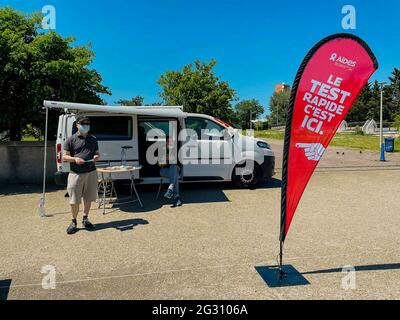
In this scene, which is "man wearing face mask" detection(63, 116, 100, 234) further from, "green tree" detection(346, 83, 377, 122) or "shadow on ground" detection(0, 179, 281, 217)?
"green tree" detection(346, 83, 377, 122)

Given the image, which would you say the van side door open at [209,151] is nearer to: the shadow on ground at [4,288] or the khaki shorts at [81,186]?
the khaki shorts at [81,186]

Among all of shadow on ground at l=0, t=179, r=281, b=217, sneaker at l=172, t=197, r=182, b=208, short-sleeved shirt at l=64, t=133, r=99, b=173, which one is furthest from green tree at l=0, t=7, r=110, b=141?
sneaker at l=172, t=197, r=182, b=208

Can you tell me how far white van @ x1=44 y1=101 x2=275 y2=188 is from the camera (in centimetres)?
771

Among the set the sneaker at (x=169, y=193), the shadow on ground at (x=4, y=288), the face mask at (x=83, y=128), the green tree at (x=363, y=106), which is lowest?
the shadow on ground at (x=4, y=288)

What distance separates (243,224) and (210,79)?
2257 cm

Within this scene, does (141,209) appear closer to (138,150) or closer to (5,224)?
(138,150)

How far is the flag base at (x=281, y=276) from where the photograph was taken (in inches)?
139

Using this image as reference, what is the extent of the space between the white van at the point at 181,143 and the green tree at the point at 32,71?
1863 millimetres

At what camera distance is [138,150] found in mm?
7957

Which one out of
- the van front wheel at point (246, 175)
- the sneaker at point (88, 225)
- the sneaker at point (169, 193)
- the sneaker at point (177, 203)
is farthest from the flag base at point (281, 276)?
the van front wheel at point (246, 175)

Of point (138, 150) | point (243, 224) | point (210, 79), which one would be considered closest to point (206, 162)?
point (138, 150)

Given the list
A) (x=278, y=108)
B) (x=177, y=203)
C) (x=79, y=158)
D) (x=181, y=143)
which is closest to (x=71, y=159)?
(x=79, y=158)

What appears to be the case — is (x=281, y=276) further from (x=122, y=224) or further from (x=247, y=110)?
(x=247, y=110)
